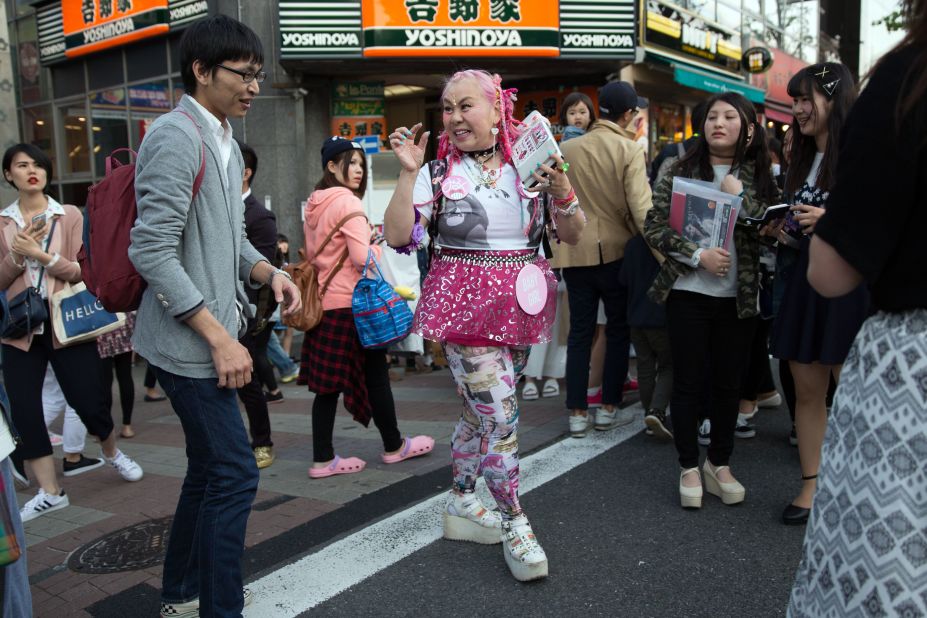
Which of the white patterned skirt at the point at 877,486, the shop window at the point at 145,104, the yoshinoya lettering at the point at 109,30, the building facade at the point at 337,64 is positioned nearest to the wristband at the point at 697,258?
the white patterned skirt at the point at 877,486

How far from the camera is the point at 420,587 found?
9.92 feet

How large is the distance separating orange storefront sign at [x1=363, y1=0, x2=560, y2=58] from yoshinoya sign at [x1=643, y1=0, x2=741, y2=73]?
2071 mm

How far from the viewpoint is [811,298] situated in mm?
3473

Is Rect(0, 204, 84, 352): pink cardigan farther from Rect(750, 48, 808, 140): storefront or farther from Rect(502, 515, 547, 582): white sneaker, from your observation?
Rect(750, 48, 808, 140): storefront

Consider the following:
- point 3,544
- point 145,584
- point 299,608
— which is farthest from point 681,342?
point 3,544

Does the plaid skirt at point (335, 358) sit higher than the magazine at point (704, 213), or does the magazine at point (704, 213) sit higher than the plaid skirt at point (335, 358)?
the magazine at point (704, 213)

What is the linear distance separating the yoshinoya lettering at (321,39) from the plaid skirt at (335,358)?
7946 millimetres

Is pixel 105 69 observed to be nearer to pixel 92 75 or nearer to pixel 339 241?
pixel 92 75

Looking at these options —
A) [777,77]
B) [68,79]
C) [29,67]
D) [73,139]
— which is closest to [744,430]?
[73,139]

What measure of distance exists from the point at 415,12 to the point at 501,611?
10.4 metres

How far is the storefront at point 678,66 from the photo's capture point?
13.1 meters

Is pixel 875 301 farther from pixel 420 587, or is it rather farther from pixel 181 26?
pixel 181 26

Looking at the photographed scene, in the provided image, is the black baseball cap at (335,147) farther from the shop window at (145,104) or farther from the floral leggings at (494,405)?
the shop window at (145,104)

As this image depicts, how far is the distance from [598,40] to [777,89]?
28.0 feet
